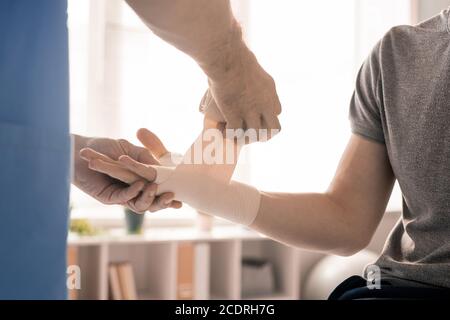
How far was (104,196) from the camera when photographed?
22.9 inches

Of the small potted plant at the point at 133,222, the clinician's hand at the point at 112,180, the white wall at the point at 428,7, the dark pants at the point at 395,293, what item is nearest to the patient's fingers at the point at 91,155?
the clinician's hand at the point at 112,180

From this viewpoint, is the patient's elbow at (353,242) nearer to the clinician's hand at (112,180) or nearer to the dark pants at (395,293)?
the dark pants at (395,293)

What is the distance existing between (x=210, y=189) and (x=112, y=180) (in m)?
0.11

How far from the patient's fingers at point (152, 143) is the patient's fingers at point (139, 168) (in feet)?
0.20

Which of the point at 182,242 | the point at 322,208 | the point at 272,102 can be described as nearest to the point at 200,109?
the point at 272,102

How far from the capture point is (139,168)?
55 centimetres

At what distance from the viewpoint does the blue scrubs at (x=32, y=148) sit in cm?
39

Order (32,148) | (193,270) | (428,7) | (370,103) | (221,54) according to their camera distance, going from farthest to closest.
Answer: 1. (193,270)
2. (428,7)
3. (370,103)
4. (221,54)
5. (32,148)

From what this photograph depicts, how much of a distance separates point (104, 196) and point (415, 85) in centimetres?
40

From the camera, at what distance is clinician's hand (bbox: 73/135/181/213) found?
1.82ft

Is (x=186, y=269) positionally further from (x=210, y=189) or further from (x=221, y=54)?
(x=221, y=54)

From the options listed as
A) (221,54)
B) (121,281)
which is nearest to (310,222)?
(221,54)

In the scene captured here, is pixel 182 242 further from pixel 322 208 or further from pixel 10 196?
pixel 10 196

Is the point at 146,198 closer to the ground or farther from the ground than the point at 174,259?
farther from the ground
